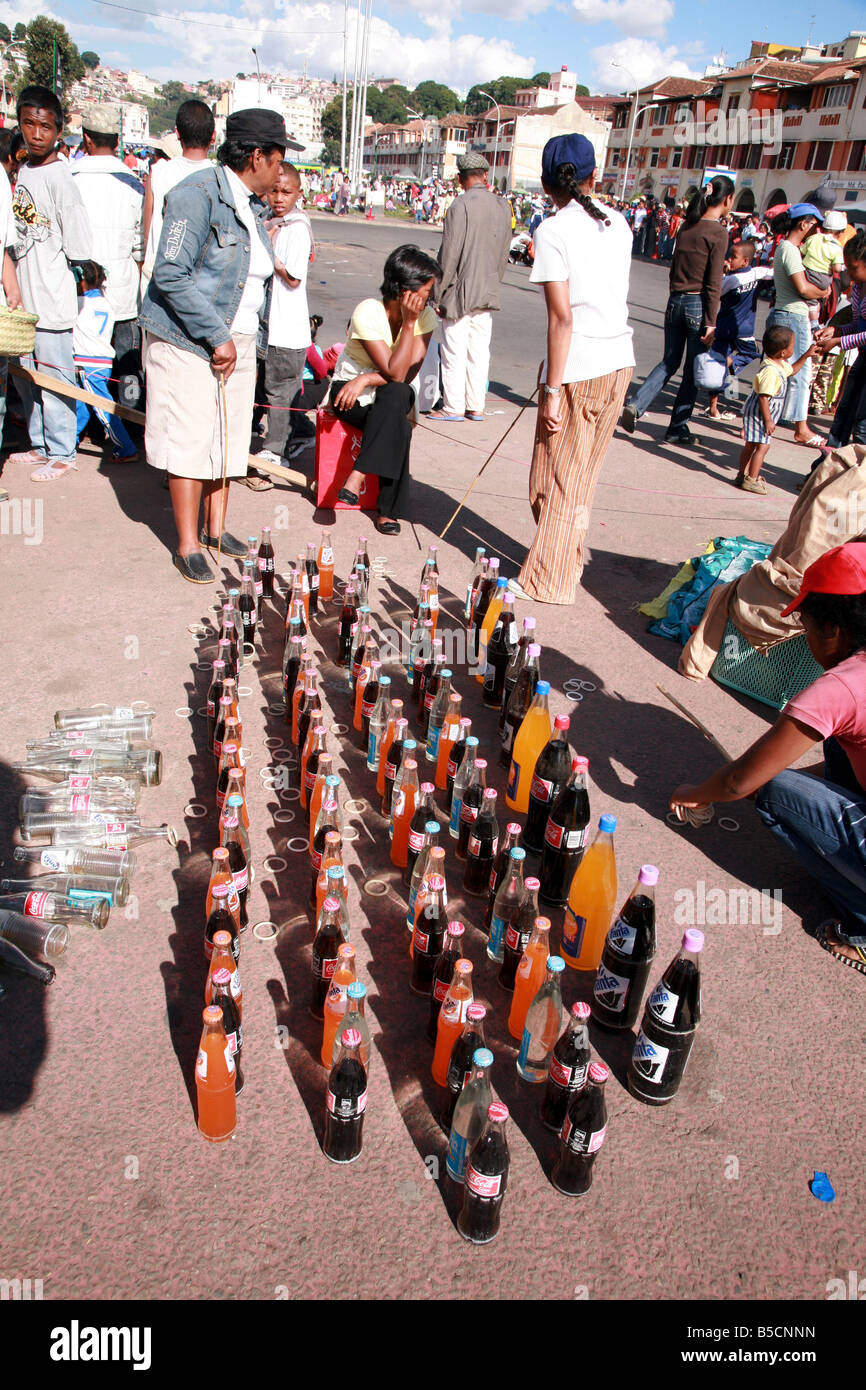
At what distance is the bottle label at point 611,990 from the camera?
266 cm

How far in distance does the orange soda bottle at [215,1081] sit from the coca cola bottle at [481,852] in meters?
1.17

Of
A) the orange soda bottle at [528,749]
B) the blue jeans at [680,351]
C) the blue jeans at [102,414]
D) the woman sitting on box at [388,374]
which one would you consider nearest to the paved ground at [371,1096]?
the orange soda bottle at [528,749]

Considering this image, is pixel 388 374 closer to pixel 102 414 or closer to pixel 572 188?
pixel 572 188

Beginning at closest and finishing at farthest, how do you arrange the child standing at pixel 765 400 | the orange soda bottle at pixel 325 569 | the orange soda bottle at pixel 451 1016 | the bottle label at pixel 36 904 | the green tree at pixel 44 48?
the orange soda bottle at pixel 451 1016 < the bottle label at pixel 36 904 < the orange soda bottle at pixel 325 569 < the child standing at pixel 765 400 < the green tree at pixel 44 48

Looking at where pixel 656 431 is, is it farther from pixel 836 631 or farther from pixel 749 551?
pixel 836 631

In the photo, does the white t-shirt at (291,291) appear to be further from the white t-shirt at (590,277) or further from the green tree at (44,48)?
the green tree at (44,48)

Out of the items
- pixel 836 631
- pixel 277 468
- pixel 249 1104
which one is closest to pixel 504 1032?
pixel 249 1104

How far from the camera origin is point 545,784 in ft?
11.0

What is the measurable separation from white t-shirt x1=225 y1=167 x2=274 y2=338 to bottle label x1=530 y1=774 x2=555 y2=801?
131 inches

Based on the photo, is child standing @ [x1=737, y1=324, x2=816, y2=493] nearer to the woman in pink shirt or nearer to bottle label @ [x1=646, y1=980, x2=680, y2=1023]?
the woman in pink shirt

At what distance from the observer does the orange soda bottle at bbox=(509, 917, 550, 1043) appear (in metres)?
2.62

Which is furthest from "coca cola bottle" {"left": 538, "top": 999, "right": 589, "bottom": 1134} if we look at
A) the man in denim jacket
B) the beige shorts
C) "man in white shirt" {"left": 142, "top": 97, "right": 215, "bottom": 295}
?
"man in white shirt" {"left": 142, "top": 97, "right": 215, "bottom": 295}

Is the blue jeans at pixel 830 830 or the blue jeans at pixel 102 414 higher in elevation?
the blue jeans at pixel 102 414

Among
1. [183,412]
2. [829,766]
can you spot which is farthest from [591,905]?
[183,412]
